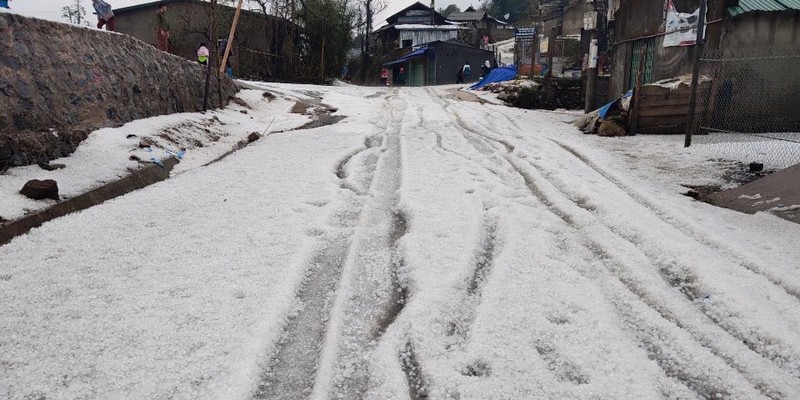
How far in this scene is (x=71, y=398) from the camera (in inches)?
72.7

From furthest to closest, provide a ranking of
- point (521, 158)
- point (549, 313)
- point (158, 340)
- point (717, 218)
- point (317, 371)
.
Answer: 1. point (521, 158)
2. point (717, 218)
3. point (549, 313)
4. point (158, 340)
5. point (317, 371)

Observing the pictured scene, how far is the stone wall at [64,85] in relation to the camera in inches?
170

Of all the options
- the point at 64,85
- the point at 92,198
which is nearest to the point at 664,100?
the point at 92,198

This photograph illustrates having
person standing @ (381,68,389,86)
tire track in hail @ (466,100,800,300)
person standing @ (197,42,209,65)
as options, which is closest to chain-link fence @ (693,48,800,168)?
tire track in hail @ (466,100,800,300)

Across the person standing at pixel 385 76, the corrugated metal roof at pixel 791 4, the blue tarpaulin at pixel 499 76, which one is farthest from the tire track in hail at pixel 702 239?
the person standing at pixel 385 76

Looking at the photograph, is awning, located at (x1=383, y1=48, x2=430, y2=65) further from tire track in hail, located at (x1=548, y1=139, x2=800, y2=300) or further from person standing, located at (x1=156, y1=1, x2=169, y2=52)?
tire track in hail, located at (x1=548, y1=139, x2=800, y2=300)

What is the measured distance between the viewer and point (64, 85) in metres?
5.03

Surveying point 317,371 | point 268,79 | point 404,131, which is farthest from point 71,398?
point 268,79

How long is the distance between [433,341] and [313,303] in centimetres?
72

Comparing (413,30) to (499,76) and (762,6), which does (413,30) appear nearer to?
(499,76)

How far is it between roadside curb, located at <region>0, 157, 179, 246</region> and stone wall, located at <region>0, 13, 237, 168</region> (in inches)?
25.1

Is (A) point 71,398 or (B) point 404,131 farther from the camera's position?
(B) point 404,131

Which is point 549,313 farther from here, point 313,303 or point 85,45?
point 85,45

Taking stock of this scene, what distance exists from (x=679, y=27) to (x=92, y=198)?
10.7 meters
